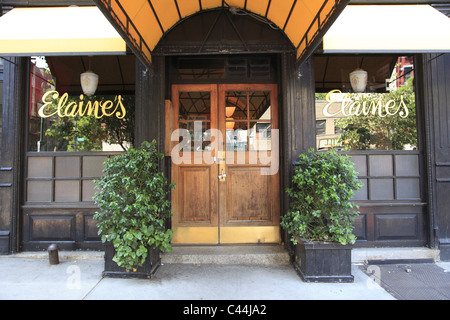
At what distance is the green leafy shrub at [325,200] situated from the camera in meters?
3.47

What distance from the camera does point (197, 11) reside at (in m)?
4.25

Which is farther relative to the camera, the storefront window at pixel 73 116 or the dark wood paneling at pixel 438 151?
the storefront window at pixel 73 116

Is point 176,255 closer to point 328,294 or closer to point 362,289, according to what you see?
point 328,294

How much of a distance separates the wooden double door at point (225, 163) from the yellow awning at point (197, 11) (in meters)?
0.93

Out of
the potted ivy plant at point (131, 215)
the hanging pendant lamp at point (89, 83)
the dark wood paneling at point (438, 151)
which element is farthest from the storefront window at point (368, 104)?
the hanging pendant lamp at point (89, 83)

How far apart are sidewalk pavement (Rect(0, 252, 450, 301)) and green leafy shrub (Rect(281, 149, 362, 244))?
0.57 m

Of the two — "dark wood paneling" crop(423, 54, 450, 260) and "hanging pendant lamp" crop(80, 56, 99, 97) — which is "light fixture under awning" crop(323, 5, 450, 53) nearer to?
"dark wood paneling" crop(423, 54, 450, 260)

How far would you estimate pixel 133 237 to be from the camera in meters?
3.36

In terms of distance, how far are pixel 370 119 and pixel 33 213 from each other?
A: 5.72 m

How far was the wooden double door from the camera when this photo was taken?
4473 millimetres

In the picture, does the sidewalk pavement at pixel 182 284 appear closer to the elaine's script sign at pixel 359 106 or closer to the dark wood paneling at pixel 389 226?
the dark wood paneling at pixel 389 226

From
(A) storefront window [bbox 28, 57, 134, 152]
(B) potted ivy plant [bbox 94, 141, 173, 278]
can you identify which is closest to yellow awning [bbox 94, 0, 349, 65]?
(A) storefront window [bbox 28, 57, 134, 152]

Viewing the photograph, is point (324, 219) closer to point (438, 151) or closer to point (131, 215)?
point (438, 151)

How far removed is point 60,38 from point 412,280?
18.6ft
